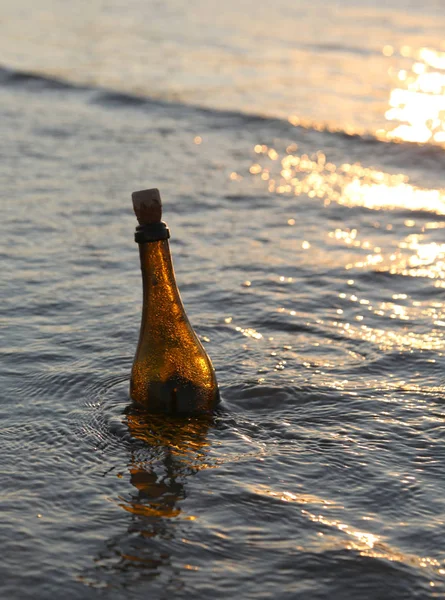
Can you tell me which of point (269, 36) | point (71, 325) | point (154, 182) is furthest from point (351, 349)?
point (269, 36)

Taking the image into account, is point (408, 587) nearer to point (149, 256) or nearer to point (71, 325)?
point (149, 256)

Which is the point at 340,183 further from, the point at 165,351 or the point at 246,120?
the point at 165,351

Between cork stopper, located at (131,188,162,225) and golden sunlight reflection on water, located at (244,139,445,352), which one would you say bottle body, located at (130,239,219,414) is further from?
golden sunlight reflection on water, located at (244,139,445,352)

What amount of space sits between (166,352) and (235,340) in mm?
1215

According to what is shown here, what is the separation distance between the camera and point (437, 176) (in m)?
8.33

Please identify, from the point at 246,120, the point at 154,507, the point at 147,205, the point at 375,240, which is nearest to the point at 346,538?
the point at 154,507

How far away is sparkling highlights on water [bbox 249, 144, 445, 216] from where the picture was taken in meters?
7.50

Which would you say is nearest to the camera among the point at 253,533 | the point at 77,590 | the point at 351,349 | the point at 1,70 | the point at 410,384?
the point at 77,590

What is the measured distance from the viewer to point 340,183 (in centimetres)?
807

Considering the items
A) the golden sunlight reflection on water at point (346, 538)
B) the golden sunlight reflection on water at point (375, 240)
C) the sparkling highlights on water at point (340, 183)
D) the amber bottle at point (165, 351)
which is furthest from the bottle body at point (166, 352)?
the sparkling highlights on water at point (340, 183)

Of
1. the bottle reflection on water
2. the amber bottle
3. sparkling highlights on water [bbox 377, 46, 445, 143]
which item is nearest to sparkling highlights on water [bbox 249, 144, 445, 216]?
sparkling highlights on water [bbox 377, 46, 445, 143]

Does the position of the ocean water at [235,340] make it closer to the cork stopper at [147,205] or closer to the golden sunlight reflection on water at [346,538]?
the golden sunlight reflection on water at [346,538]

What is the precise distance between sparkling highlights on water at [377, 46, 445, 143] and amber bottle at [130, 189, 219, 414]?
20.9 feet

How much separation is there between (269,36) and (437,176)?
306 inches
